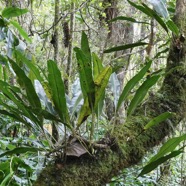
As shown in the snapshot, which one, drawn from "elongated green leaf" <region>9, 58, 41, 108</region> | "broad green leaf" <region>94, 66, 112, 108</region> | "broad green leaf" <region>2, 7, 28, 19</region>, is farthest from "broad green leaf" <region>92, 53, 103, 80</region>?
"broad green leaf" <region>2, 7, 28, 19</region>

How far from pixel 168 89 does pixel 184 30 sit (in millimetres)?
246

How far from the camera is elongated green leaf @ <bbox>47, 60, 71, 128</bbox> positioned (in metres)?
0.83

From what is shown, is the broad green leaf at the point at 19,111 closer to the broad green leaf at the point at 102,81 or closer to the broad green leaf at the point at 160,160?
the broad green leaf at the point at 102,81

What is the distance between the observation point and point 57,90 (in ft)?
2.83

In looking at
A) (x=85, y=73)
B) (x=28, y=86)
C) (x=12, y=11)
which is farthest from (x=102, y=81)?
(x=12, y=11)

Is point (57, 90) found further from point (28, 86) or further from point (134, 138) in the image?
point (134, 138)

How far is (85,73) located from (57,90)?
0.10 m

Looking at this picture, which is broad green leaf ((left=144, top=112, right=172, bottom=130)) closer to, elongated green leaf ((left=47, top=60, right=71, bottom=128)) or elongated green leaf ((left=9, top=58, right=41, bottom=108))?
elongated green leaf ((left=47, top=60, right=71, bottom=128))

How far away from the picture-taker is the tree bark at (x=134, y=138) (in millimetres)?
835

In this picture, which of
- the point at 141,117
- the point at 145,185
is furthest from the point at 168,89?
the point at 145,185

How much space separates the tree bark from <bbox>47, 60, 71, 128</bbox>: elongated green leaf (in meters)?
0.14

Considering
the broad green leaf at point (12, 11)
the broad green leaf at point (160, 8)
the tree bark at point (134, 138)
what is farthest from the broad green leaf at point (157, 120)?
the broad green leaf at point (12, 11)

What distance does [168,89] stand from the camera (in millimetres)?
1155

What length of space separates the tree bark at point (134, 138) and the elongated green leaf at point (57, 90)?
0.14 meters
